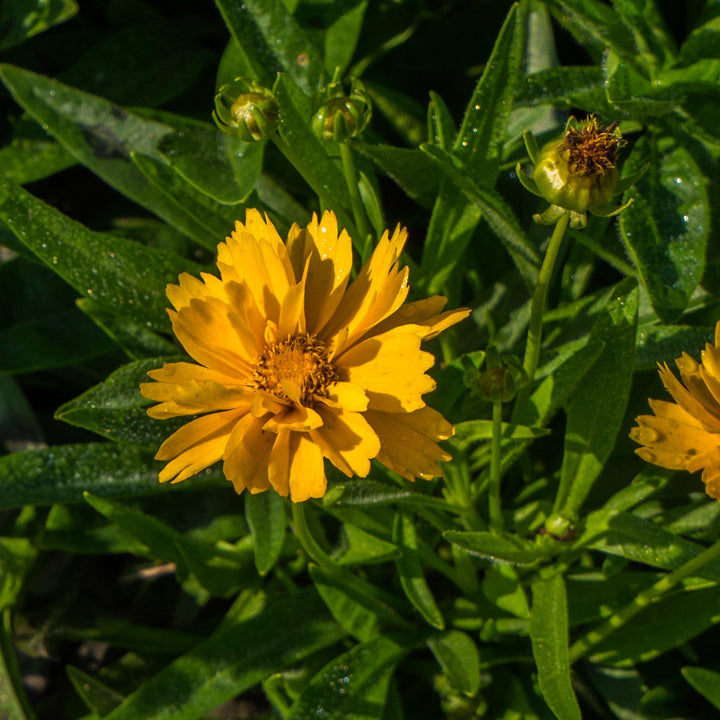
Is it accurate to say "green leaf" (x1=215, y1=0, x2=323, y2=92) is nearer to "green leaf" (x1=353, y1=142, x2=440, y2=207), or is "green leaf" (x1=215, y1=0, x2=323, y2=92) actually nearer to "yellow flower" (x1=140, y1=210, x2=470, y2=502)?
"green leaf" (x1=353, y1=142, x2=440, y2=207)

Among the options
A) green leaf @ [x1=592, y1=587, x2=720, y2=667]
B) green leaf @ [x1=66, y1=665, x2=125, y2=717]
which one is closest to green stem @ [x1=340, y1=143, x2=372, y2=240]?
green leaf @ [x1=592, y1=587, x2=720, y2=667]

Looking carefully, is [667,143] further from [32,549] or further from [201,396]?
[32,549]

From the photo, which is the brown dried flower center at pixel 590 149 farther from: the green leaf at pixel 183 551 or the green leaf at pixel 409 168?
the green leaf at pixel 183 551

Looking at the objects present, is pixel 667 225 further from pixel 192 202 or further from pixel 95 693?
pixel 95 693

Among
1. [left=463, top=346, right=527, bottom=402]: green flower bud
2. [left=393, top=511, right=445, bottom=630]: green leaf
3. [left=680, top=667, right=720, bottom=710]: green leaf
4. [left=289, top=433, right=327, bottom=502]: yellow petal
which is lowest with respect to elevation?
[left=680, top=667, right=720, bottom=710]: green leaf

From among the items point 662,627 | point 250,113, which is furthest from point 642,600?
point 250,113

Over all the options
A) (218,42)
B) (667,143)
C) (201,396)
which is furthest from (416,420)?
(218,42)
